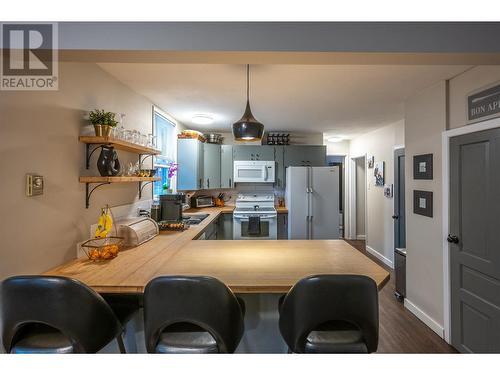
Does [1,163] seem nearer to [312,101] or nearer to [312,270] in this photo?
[312,270]

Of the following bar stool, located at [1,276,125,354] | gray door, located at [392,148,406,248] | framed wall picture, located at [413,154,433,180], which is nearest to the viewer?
bar stool, located at [1,276,125,354]

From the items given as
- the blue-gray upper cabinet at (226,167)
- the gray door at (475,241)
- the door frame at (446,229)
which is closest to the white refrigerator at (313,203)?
the blue-gray upper cabinet at (226,167)

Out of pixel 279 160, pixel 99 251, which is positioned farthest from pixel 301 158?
pixel 99 251

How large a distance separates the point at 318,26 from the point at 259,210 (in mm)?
3264

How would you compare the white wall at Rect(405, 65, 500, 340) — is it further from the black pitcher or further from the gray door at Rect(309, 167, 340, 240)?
the black pitcher

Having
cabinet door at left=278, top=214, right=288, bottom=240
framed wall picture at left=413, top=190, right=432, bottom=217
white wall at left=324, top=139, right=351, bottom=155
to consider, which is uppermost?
white wall at left=324, top=139, right=351, bottom=155


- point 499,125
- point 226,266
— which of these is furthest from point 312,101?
point 226,266

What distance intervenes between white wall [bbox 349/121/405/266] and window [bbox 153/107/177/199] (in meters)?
3.43

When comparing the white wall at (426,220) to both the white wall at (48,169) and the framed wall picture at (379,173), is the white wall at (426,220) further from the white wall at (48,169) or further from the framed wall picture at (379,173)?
the white wall at (48,169)

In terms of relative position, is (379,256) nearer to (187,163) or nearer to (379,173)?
(379,173)

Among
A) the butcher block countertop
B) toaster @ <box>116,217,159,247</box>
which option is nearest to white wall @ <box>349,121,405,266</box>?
the butcher block countertop

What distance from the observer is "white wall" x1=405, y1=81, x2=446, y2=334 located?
2391 mm
